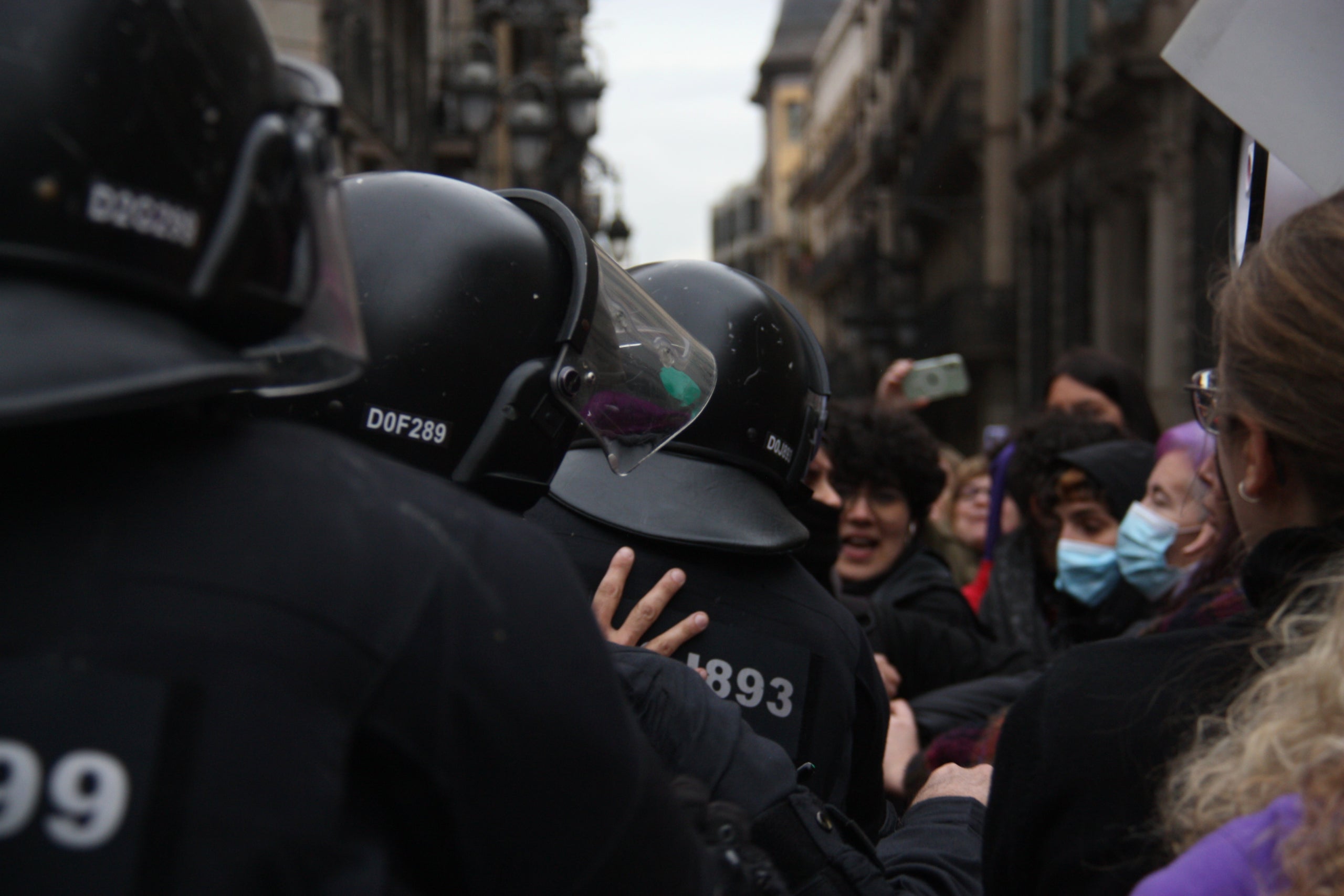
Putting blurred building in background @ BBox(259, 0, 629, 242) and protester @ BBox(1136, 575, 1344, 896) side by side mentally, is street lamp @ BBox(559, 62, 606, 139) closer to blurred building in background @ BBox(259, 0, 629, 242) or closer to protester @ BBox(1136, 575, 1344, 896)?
blurred building in background @ BBox(259, 0, 629, 242)

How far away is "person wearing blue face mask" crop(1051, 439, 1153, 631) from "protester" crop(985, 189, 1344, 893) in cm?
246

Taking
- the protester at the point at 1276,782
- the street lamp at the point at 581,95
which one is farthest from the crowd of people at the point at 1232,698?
the street lamp at the point at 581,95

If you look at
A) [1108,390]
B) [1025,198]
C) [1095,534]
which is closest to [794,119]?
[1025,198]

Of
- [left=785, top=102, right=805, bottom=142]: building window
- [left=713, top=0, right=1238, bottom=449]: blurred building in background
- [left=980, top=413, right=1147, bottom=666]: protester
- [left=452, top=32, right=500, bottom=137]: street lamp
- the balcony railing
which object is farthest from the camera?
[left=785, top=102, right=805, bottom=142]: building window

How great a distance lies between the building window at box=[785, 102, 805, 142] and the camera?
71.6 metres

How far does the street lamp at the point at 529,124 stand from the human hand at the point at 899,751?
27.6 feet

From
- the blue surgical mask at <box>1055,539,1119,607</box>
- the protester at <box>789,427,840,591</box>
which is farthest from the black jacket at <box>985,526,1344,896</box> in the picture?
the blue surgical mask at <box>1055,539,1119,607</box>

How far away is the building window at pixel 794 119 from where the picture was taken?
7156 centimetres

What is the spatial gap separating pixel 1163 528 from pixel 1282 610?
8.00ft

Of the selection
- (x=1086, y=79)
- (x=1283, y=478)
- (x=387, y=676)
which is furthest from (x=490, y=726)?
(x=1086, y=79)

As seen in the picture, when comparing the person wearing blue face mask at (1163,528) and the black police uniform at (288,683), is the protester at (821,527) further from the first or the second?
the black police uniform at (288,683)

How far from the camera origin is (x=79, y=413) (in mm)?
814

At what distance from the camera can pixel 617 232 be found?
14.1 metres

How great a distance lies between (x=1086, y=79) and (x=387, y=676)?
59.2 feet
